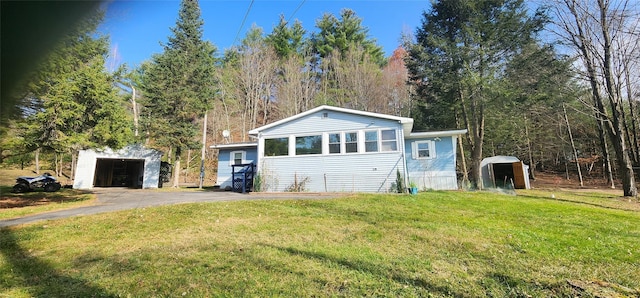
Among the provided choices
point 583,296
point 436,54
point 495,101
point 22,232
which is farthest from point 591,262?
point 436,54

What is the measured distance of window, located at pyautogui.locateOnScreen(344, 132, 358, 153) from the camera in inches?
558

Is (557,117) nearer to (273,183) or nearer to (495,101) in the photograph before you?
(495,101)

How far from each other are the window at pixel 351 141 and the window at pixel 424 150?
3.99 m

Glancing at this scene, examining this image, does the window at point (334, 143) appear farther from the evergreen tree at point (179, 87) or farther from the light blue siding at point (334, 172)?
the evergreen tree at point (179, 87)

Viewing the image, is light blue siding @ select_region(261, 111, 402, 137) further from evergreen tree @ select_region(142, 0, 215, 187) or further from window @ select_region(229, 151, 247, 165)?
evergreen tree @ select_region(142, 0, 215, 187)

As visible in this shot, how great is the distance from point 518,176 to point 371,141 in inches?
485

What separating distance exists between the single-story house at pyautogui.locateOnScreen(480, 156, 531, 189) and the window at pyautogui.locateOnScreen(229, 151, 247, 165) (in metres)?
15.7

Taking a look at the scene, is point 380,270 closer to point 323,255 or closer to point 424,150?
point 323,255

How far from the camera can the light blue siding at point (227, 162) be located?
58.7 ft

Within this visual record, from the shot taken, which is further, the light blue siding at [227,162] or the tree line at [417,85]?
the light blue siding at [227,162]

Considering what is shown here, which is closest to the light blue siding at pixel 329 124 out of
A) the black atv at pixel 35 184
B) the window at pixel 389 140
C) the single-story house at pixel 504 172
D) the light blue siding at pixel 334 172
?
the window at pixel 389 140

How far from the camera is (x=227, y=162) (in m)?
18.3

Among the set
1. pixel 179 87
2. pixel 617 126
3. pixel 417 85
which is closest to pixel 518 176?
pixel 617 126

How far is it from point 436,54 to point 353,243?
1636 cm
